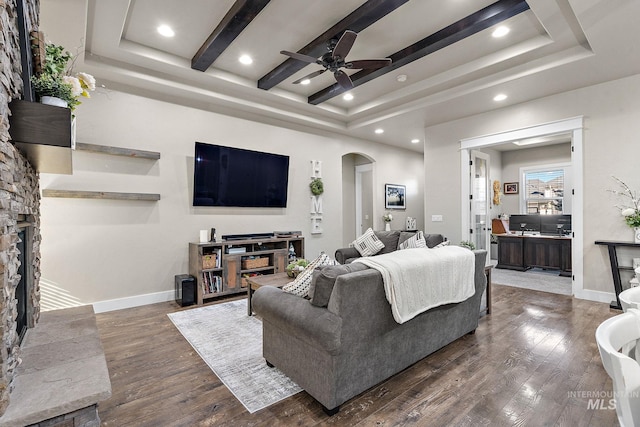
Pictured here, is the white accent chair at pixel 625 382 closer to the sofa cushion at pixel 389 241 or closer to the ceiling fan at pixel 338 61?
the ceiling fan at pixel 338 61

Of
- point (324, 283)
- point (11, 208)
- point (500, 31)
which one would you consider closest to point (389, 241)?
point (500, 31)

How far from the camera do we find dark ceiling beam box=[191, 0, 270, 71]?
2.81 metres

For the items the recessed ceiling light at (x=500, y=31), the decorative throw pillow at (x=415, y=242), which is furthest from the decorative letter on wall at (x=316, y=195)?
the recessed ceiling light at (x=500, y=31)

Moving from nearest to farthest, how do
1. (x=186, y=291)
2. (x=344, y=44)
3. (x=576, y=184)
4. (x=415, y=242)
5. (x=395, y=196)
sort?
(x=344, y=44) → (x=186, y=291) → (x=576, y=184) → (x=415, y=242) → (x=395, y=196)

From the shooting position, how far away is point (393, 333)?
7.13ft

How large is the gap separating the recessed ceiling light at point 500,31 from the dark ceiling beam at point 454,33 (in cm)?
27

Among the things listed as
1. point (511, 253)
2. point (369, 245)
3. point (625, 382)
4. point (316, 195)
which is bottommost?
point (511, 253)

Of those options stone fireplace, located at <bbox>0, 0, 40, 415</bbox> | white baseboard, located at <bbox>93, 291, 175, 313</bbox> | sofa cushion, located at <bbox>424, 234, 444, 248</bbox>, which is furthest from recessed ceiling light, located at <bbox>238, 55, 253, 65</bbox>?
sofa cushion, located at <bbox>424, 234, 444, 248</bbox>

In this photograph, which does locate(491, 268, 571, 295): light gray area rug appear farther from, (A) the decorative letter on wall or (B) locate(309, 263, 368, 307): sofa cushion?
(B) locate(309, 263, 368, 307): sofa cushion

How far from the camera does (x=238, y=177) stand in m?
4.96

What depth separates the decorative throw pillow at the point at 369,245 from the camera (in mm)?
5242

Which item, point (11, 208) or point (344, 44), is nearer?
point (11, 208)

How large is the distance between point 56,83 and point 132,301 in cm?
314

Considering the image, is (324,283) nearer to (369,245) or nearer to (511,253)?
(369,245)
